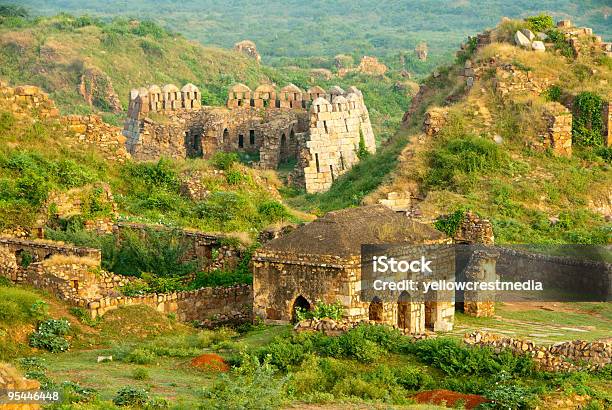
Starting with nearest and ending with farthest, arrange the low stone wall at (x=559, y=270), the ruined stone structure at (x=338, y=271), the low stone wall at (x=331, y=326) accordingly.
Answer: the low stone wall at (x=331, y=326), the ruined stone structure at (x=338, y=271), the low stone wall at (x=559, y=270)

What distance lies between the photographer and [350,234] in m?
22.1

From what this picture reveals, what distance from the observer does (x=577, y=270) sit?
2556 centimetres

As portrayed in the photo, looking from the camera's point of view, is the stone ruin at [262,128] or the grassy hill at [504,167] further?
the stone ruin at [262,128]

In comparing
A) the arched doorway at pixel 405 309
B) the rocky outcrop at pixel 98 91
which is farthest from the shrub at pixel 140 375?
the rocky outcrop at pixel 98 91

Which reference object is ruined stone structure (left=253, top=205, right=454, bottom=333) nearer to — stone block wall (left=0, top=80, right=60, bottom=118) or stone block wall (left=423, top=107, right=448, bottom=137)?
stone block wall (left=0, top=80, right=60, bottom=118)

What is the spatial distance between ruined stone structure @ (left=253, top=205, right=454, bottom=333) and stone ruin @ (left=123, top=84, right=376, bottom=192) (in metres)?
18.6

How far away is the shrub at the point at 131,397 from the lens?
16631mm

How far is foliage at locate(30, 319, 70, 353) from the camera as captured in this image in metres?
20.3

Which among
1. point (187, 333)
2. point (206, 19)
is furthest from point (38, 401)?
point (206, 19)

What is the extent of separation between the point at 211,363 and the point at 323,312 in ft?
8.32

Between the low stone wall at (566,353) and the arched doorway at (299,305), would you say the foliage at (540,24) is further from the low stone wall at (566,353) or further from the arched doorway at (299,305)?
the low stone wall at (566,353)

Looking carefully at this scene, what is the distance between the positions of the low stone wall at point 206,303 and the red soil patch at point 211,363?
110 inches

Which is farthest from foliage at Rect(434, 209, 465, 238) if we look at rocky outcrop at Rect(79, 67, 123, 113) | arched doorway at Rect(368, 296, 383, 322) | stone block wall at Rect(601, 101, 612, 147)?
rocky outcrop at Rect(79, 67, 123, 113)

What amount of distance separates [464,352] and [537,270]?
719 cm
